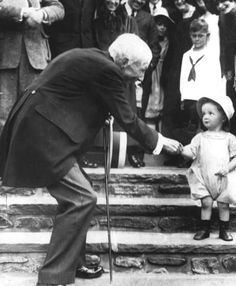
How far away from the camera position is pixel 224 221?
4816 mm

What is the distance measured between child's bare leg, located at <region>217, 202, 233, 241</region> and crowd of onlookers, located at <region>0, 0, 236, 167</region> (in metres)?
1.12

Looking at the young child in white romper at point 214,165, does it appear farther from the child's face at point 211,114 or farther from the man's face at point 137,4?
the man's face at point 137,4

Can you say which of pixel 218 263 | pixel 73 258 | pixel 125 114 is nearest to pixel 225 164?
pixel 218 263

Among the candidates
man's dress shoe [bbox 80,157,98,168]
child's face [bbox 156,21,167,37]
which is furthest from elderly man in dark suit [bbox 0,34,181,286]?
child's face [bbox 156,21,167,37]

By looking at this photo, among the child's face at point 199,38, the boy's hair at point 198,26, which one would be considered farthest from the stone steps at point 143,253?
the boy's hair at point 198,26

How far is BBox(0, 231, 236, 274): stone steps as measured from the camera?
15.2 ft

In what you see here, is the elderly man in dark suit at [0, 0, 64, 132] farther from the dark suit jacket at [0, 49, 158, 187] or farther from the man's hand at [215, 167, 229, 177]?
the man's hand at [215, 167, 229, 177]

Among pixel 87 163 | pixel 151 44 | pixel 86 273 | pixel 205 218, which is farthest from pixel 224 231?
pixel 151 44

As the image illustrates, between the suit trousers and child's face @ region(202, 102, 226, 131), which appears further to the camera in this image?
child's face @ region(202, 102, 226, 131)

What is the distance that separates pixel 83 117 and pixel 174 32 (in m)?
2.67

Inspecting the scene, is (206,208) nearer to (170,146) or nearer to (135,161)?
(170,146)

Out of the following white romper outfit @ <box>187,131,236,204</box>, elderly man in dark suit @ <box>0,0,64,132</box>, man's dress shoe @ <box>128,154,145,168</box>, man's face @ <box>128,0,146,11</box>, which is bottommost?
man's dress shoe @ <box>128,154,145,168</box>

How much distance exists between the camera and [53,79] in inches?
156

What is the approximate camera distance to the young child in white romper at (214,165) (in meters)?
4.71
